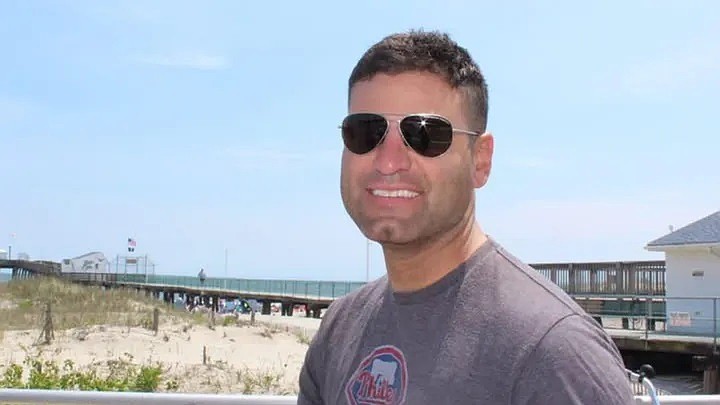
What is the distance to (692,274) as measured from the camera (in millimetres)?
20250

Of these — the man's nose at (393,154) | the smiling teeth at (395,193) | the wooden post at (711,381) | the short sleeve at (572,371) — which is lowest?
the wooden post at (711,381)

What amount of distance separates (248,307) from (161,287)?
22914mm

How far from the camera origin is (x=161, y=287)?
216 feet

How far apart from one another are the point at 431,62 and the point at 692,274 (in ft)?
66.6

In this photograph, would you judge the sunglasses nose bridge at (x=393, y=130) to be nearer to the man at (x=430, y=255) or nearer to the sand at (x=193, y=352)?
the man at (x=430, y=255)

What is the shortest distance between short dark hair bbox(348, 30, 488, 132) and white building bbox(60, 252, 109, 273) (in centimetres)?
8276

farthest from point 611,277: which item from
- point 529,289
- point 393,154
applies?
point 529,289

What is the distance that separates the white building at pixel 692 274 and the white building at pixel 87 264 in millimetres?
68851

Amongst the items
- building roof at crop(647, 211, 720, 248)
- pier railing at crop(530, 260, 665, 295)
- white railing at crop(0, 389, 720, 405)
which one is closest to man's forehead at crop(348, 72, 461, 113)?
white railing at crop(0, 389, 720, 405)

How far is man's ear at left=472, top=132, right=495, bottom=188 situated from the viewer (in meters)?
1.88

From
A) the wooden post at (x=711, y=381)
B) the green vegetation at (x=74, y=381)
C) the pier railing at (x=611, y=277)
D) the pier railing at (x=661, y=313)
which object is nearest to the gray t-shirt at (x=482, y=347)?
the green vegetation at (x=74, y=381)

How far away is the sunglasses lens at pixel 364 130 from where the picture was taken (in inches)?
72.4

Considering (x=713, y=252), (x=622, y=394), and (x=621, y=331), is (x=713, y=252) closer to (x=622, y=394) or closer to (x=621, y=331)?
(x=621, y=331)

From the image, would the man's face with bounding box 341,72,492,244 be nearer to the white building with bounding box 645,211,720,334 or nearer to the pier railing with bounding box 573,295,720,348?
the pier railing with bounding box 573,295,720,348
